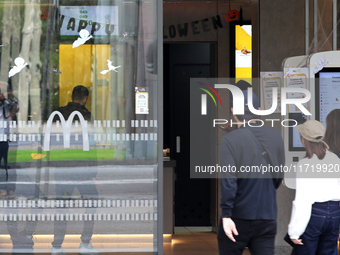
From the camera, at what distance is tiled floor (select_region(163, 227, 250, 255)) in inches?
202

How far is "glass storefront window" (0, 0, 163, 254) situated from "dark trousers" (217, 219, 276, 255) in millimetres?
832

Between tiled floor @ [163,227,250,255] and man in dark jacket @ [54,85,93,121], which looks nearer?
man in dark jacket @ [54,85,93,121]

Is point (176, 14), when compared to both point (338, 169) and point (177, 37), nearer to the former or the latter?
point (177, 37)

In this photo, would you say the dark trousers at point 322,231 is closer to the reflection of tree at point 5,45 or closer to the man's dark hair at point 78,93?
the man's dark hair at point 78,93

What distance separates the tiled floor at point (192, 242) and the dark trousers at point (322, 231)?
1.96 meters

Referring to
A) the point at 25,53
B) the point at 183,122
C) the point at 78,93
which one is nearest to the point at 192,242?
the point at 183,122

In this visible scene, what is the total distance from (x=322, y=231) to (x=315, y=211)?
0.51 feet

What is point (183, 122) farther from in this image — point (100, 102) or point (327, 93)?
point (100, 102)

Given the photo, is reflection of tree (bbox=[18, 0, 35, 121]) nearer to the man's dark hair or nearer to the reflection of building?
the reflection of building

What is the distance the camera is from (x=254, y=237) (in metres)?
2.88

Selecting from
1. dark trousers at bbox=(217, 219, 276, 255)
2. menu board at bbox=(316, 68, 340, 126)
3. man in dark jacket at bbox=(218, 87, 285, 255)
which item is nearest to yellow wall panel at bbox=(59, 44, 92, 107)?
man in dark jacket at bbox=(218, 87, 285, 255)

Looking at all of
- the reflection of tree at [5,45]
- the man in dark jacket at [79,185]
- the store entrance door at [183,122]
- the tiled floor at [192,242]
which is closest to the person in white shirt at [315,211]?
the man in dark jacket at [79,185]

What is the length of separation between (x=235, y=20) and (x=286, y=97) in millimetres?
2129

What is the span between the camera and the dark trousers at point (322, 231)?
3082 mm
